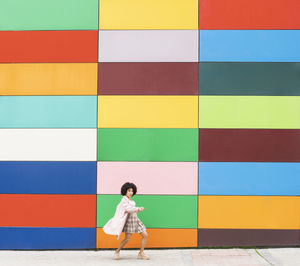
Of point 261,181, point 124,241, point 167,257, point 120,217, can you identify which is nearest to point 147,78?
point 120,217

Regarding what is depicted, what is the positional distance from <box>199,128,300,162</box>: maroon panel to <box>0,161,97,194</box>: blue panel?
2.14 meters

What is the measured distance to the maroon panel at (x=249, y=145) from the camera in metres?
7.05

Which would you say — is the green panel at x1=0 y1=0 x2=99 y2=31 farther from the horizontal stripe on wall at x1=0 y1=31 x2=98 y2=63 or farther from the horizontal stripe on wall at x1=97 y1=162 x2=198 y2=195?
the horizontal stripe on wall at x1=97 y1=162 x2=198 y2=195

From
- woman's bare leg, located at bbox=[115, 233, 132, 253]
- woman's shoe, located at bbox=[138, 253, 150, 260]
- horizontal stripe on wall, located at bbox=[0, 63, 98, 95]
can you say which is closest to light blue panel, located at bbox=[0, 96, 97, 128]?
horizontal stripe on wall, located at bbox=[0, 63, 98, 95]

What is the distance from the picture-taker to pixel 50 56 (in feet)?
23.6

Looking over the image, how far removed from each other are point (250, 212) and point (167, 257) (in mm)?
1733

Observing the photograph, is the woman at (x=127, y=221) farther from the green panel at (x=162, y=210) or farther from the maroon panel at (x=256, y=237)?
the maroon panel at (x=256, y=237)

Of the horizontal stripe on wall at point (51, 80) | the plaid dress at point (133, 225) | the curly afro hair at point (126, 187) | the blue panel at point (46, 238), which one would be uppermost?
the horizontal stripe on wall at point (51, 80)

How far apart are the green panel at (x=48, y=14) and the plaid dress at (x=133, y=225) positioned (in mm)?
3522

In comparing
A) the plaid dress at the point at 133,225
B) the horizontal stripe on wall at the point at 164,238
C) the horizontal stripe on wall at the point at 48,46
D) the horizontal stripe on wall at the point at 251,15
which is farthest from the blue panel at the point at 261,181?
the horizontal stripe on wall at the point at 48,46

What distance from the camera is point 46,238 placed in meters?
7.07

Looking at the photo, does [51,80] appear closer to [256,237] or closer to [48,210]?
[48,210]

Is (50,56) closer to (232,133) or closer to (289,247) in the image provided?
(232,133)

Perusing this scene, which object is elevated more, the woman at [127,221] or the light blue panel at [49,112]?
the light blue panel at [49,112]
